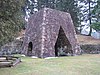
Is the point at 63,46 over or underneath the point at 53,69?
over

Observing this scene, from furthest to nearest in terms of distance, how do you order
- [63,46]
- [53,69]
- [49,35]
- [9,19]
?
[63,46], [49,35], [53,69], [9,19]

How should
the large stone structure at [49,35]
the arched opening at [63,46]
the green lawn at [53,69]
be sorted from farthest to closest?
the arched opening at [63,46], the large stone structure at [49,35], the green lawn at [53,69]

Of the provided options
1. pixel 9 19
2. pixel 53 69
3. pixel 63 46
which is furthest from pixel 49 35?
pixel 9 19

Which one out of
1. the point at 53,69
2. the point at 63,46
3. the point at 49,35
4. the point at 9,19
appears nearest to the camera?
the point at 9,19

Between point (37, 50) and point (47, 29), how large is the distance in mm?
2401

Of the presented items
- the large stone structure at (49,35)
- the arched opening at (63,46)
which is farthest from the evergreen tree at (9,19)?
the arched opening at (63,46)

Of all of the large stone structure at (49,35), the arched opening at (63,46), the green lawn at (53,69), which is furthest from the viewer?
the arched opening at (63,46)

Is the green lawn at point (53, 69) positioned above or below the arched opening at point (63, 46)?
below

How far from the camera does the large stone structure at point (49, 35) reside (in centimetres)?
1960

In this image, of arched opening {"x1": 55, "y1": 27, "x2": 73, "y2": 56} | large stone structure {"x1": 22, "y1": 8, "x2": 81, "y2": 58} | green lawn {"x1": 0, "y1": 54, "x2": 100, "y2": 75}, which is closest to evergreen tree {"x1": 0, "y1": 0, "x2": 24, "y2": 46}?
green lawn {"x1": 0, "y1": 54, "x2": 100, "y2": 75}

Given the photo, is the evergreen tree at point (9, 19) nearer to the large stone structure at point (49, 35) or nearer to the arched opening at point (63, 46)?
the large stone structure at point (49, 35)

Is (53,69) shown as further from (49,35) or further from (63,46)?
(63,46)

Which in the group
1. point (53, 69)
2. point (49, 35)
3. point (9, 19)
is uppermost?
point (9, 19)

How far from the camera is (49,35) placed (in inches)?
794
